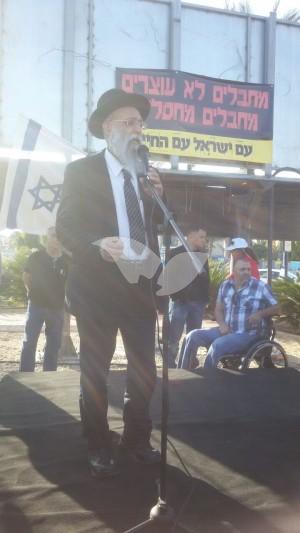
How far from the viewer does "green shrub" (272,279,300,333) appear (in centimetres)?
927

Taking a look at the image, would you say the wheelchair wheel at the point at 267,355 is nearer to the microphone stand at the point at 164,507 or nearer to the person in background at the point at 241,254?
the person in background at the point at 241,254

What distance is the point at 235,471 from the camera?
244cm

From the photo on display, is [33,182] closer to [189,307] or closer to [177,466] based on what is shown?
[189,307]

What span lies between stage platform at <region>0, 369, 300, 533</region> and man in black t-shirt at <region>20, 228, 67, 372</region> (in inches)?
37.3

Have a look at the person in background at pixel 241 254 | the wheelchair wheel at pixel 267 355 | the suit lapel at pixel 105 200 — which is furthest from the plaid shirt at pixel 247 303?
the suit lapel at pixel 105 200

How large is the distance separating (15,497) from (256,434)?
4.55 feet

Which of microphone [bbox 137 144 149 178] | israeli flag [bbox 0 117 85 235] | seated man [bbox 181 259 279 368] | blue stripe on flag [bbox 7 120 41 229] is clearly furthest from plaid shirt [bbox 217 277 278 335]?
microphone [bbox 137 144 149 178]

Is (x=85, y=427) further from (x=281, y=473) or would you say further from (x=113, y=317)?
(x=281, y=473)

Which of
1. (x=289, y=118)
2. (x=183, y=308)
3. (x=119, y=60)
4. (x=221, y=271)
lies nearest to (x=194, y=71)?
(x=119, y=60)

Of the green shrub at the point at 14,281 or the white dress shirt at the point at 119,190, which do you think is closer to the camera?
the white dress shirt at the point at 119,190

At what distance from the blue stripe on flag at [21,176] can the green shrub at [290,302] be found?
556 centimetres

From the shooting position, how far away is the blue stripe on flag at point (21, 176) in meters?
5.33

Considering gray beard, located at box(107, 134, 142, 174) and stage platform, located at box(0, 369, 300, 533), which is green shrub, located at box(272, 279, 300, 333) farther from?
gray beard, located at box(107, 134, 142, 174)

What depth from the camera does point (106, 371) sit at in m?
2.46
